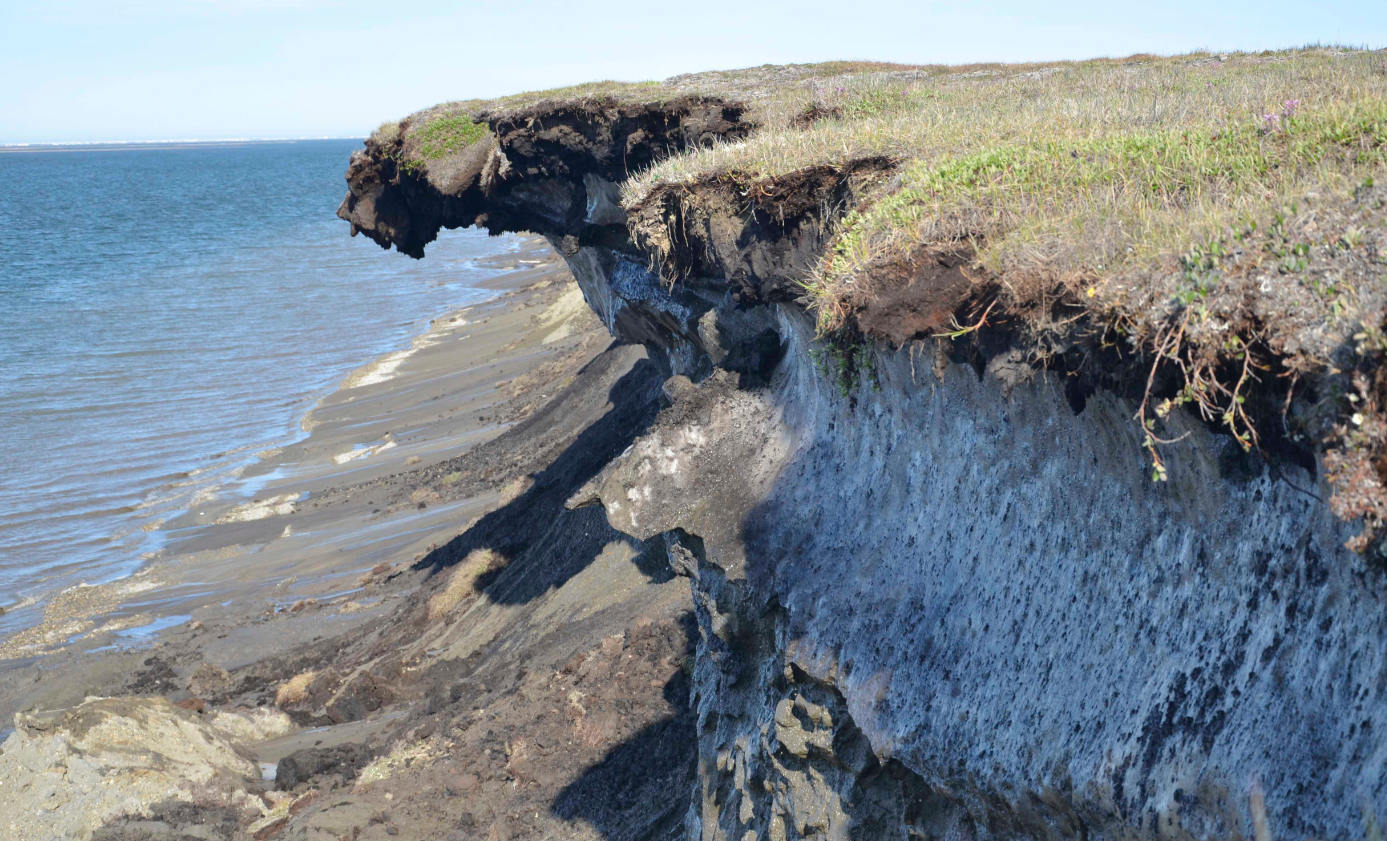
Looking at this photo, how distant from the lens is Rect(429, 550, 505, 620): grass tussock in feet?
50.4

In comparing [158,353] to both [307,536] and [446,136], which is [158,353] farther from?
[446,136]

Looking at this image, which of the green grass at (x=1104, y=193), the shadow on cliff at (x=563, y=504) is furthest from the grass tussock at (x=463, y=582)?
the green grass at (x=1104, y=193)

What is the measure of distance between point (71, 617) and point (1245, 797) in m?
18.8

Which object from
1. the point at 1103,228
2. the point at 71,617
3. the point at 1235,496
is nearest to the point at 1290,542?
the point at 1235,496

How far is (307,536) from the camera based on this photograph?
65.8 feet

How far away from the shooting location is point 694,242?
9.55 m

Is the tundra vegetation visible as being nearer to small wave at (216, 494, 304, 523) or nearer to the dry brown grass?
the dry brown grass

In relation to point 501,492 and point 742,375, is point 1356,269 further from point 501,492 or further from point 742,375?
point 501,492

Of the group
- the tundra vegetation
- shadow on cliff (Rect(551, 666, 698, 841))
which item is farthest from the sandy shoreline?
the tundra vegetation

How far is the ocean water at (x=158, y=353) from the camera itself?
22453mm

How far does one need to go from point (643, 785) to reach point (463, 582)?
20.7ft

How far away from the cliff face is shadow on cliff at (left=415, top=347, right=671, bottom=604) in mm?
4813

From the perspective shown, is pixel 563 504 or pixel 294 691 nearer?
pixel 294 691

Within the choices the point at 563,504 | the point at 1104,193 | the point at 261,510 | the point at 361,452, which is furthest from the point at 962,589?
the point at 361,452
